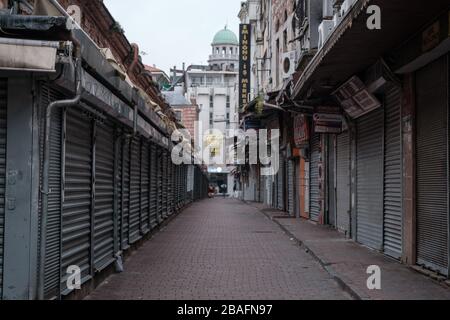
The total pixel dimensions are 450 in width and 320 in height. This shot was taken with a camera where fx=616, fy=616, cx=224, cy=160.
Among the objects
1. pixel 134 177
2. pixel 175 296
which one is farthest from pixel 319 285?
pixel 134 177

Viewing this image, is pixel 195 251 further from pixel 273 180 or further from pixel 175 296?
pixel 273 180

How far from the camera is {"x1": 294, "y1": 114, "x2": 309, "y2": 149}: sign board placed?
21.1 m

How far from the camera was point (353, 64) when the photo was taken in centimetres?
1227

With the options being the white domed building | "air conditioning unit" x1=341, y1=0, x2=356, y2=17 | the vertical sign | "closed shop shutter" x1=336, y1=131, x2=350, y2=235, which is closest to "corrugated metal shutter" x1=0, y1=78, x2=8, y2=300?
"air conditioning unit" x1=341, y1=0, x2=356, y2=17

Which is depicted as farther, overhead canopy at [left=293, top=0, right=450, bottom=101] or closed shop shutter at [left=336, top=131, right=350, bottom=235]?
closed shop shutter at [left=336, top=131, right=350, bottom=235]

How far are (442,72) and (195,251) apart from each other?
6.58 m

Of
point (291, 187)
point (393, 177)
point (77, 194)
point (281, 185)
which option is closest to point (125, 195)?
point (77, 194)

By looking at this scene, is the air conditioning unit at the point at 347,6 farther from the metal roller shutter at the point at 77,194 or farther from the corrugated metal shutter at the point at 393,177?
the metal roller shutter at the point at 77,194

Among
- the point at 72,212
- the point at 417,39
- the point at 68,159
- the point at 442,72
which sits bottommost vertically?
the point at 72,212

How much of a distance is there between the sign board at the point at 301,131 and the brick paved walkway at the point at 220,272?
5518 millimetres

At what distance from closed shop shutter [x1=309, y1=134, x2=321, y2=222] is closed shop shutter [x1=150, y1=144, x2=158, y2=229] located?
18.2ft

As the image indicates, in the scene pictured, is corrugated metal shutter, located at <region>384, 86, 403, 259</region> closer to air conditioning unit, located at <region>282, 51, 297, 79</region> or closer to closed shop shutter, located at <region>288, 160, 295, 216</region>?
closed shop shutter, located at <region>288, 160, 295, 216</region>

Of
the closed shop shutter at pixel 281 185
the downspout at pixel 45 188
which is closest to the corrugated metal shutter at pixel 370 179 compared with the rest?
the downspout at pixel 45 188

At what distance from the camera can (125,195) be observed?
11.5m
